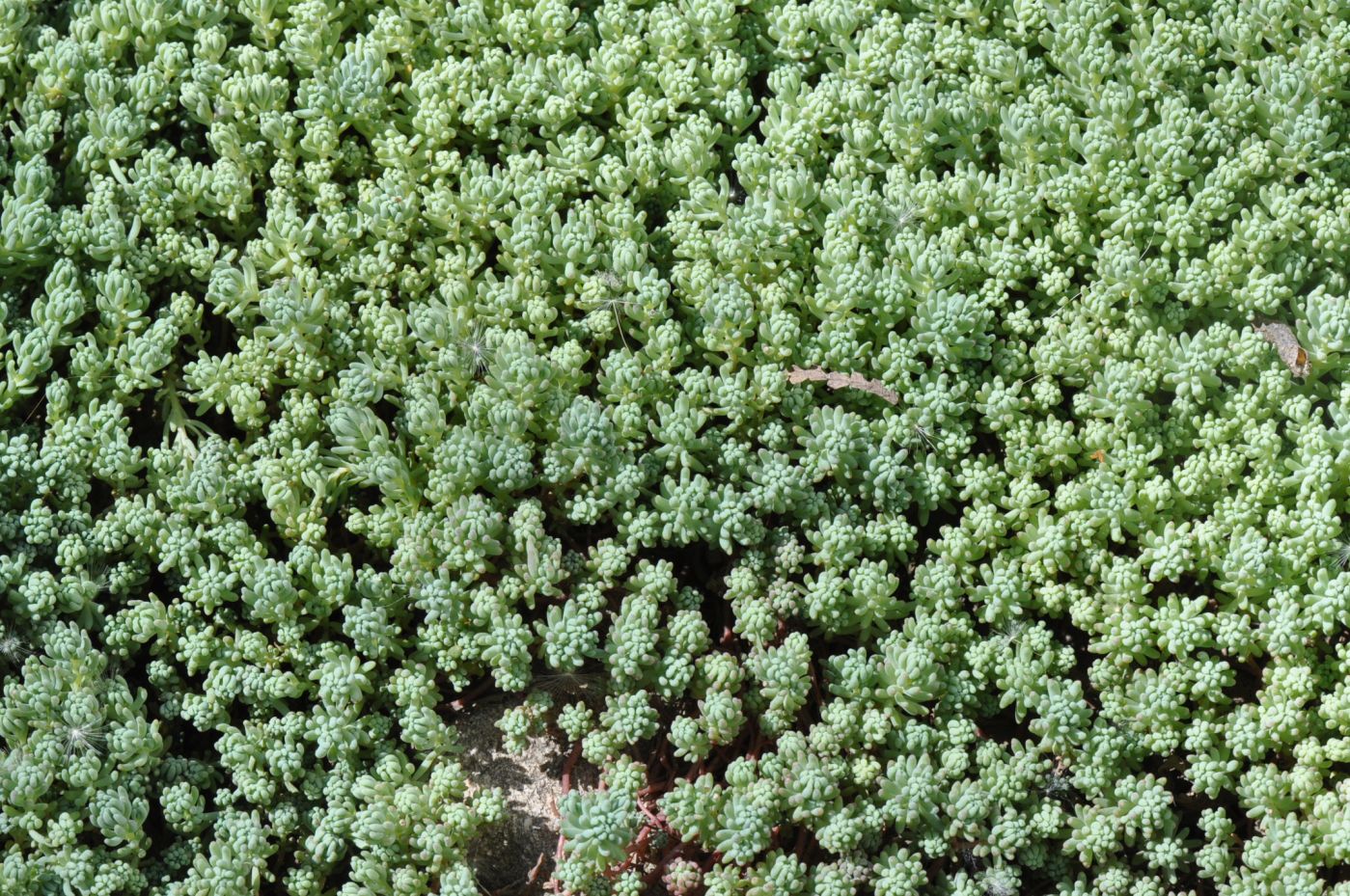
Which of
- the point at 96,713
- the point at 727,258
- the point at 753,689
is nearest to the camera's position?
the point at 96,713

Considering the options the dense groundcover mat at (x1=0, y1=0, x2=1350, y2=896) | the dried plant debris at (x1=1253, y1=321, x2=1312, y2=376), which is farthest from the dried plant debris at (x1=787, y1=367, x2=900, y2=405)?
the dried plant debris at (x1=1253, y1=321, x2=1312, y2=376)

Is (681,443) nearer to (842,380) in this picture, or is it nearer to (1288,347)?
(842,380)

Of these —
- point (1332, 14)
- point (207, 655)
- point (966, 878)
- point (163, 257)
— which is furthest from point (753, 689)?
point (1332, 14)

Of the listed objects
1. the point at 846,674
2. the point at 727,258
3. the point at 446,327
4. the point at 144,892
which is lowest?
the point at 144,892

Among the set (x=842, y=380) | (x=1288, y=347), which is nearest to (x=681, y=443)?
(x=842, y=380)

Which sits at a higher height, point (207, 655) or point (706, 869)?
point (207, 655)

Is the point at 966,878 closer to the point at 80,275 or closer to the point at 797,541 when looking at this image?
the point at 797,541

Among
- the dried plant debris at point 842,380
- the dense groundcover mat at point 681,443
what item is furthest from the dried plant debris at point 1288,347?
the dried plant debris at point 842,380
